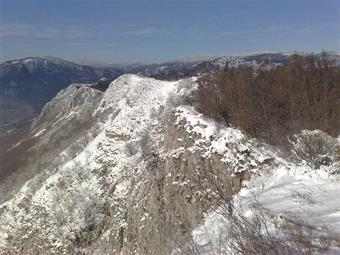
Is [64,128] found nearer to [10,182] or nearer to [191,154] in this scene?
[10,182]

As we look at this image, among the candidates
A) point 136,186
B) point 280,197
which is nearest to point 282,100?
point 136,186

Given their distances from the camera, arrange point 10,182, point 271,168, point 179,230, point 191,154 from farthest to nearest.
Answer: point 10,182 < point 191,154 < point 179,230 < point 271,168

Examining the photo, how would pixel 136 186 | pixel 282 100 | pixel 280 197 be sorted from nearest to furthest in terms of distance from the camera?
pixel 280 197
pixel 282 100
pixel 136 186

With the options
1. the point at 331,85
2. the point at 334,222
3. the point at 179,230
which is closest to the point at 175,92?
the point at 331,85

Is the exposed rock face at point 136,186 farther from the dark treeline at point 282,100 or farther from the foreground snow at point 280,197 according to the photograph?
the dark treeline at point 282,100

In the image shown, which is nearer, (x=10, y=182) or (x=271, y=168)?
(x=271, y=168)

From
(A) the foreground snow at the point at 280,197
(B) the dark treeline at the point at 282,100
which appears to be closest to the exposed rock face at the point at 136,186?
(A) the foreground snow at the point at 280,197

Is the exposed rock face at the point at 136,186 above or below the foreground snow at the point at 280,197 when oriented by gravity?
below

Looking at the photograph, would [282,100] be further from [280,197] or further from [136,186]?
[280,197]
